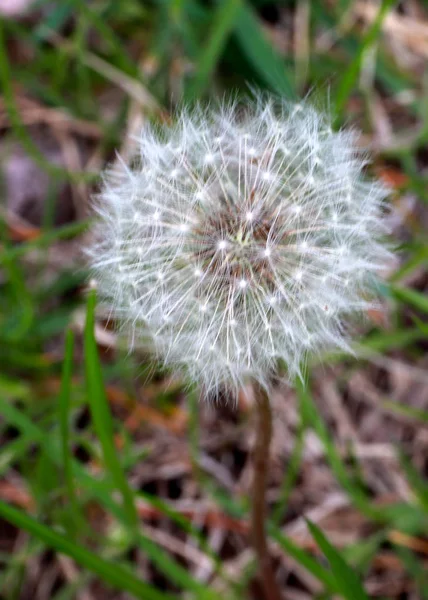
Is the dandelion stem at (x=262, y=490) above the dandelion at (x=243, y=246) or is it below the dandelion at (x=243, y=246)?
below

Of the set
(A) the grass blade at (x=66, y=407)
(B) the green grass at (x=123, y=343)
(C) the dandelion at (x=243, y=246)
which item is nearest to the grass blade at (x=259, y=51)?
(B) the green grass at (x=123, y=343)

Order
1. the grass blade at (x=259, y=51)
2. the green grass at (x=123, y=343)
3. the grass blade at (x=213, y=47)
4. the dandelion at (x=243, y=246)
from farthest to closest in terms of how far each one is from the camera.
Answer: the grass blade at (x=259, y=51), the grass blade at (x=213, y=47), the green grass at (x=123, y=343), the dandelion at (x=243, y=246)

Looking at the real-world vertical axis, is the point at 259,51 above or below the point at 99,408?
above

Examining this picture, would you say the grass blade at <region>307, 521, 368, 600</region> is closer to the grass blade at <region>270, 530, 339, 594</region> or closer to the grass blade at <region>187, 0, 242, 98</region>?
the grass blade at <region>270, 530, 339, 594</region>

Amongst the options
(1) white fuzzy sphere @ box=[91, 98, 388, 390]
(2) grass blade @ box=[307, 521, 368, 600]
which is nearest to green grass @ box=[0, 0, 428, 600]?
(2) grass blade @ box=[307, 521, 368, 600]

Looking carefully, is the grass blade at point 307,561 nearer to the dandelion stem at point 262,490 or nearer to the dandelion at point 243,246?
the dandelion stem at point 262,490

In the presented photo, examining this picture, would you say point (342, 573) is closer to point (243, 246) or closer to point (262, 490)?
point (262, 490)

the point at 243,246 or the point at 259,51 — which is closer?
the point at 243,246

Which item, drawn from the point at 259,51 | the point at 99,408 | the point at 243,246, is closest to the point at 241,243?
the point at 243,246
